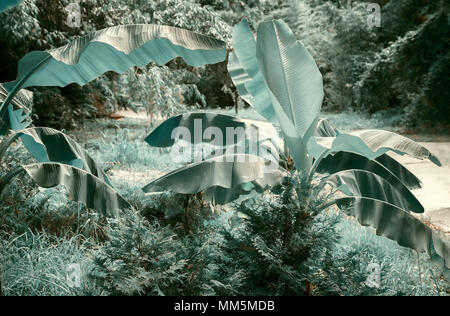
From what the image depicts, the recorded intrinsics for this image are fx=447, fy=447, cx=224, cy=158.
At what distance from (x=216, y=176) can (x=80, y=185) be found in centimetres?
74

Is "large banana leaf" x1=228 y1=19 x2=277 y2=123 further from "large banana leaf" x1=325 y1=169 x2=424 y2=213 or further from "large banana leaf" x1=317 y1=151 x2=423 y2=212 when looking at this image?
"large banana leaf" x1=325 y1=169 x2=424 y2=213

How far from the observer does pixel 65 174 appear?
7.80 feet

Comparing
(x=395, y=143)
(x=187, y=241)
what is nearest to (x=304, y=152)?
(x=395, y=143)

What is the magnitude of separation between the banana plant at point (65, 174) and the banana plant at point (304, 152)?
0.77 ft

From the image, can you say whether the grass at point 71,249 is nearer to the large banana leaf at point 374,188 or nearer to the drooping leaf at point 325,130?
the large banana leaf at point 374,188

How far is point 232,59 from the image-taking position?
3240mm

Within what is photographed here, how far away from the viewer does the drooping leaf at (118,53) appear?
2.38m

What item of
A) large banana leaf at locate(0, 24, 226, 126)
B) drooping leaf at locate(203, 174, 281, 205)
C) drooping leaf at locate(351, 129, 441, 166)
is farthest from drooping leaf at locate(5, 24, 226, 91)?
drooping leaf at locate(351, 129, 441, 166)

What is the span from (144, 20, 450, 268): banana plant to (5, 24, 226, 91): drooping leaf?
0.40 meters

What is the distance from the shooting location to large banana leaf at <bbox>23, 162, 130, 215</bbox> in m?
2.31

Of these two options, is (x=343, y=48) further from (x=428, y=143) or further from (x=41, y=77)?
(x=41, y=77)

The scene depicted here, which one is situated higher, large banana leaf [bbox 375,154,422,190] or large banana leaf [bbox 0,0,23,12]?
large banana leaf [bbox 0,0,23,12]

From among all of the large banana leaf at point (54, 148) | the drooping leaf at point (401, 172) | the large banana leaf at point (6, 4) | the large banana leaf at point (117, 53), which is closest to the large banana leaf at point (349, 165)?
the drooping leaf at point (401, 172)

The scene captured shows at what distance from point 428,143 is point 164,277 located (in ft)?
21.9
